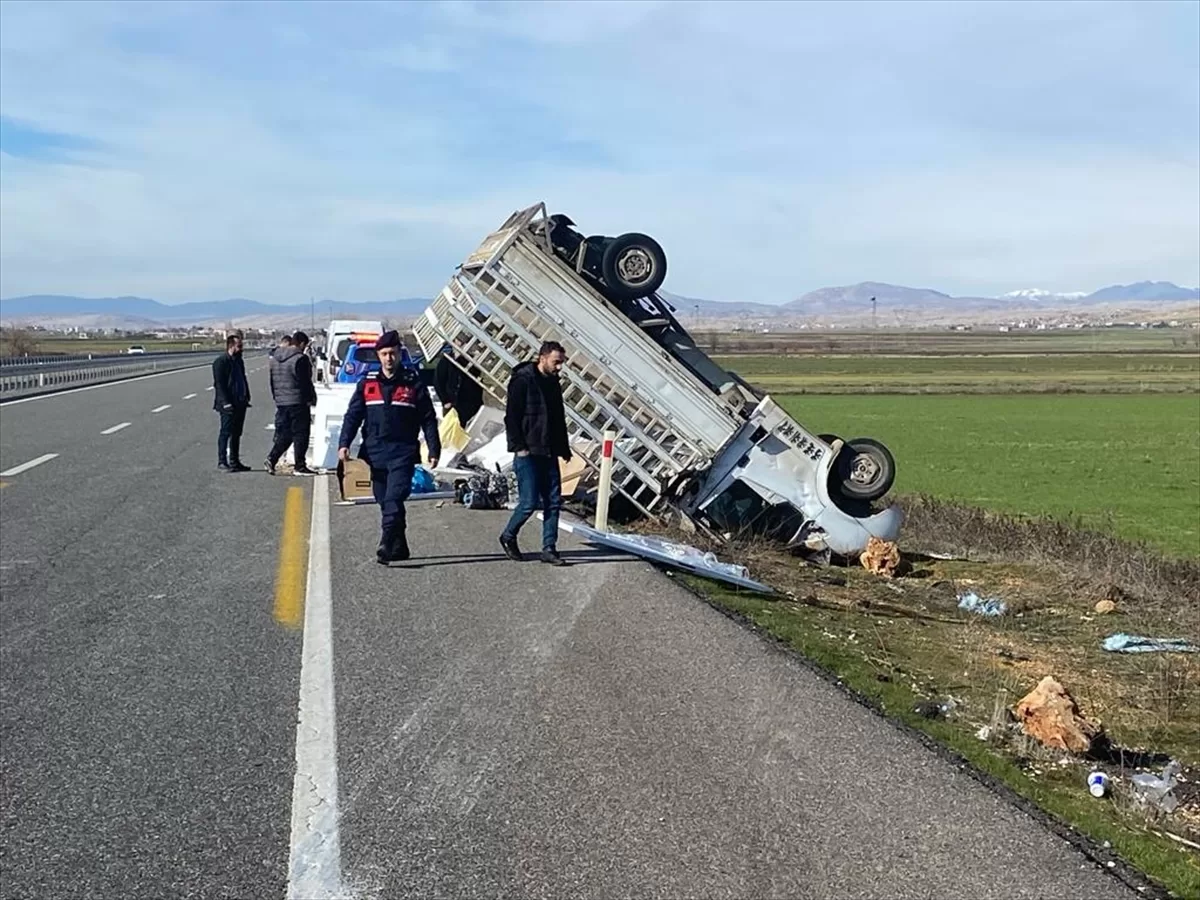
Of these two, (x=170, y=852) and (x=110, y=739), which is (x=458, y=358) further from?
(x=170, y=852)

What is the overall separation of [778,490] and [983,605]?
244cm

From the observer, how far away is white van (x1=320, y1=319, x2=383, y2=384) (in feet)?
83.8

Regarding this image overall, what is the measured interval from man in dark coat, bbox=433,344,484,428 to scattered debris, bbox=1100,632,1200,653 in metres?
8.45

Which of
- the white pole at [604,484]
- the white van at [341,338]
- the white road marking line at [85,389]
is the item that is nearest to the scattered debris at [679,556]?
the white pole at [604,484]

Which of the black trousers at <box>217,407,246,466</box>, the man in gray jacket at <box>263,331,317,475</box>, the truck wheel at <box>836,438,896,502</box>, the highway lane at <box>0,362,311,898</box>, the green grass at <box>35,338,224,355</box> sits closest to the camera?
the highway lane at <box>0,362,311,898</box>

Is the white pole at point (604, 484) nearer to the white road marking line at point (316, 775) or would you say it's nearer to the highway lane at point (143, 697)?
the highway lane at point (143, 697)

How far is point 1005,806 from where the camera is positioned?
194 inches

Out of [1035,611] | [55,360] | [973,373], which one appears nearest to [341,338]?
[55,360]

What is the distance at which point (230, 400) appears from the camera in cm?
1653

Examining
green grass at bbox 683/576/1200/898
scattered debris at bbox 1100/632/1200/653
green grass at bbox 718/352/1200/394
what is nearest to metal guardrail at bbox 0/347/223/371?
green grass at bbox 718/352/1200/394

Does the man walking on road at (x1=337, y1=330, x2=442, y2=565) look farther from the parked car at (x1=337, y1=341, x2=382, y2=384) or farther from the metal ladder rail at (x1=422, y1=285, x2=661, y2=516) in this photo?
the parked car at (x1=337, y1=341, x2=382, y2=384)

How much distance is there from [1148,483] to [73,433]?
64.9ft

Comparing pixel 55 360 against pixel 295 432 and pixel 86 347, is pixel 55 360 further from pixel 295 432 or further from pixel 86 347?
pixel 86 347

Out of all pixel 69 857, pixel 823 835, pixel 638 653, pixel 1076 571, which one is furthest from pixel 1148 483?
pixel 69 857
